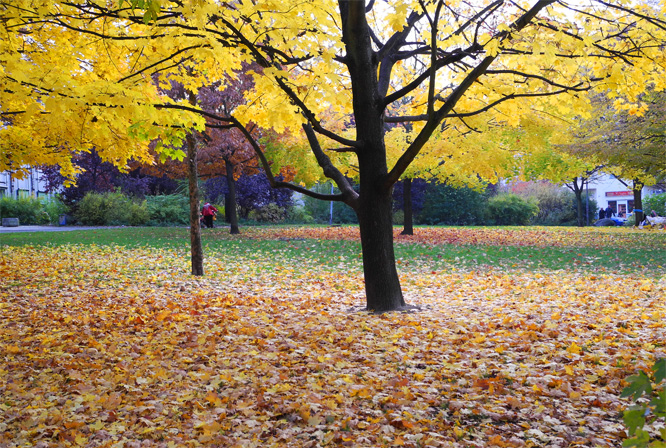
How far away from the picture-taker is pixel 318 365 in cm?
445

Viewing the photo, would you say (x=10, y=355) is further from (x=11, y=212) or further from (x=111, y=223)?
(x=11, y=212)

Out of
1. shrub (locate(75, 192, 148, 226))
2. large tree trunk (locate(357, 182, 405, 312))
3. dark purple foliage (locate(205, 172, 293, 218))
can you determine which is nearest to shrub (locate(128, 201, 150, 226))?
shrub (locate(75, 192, 148, 226))

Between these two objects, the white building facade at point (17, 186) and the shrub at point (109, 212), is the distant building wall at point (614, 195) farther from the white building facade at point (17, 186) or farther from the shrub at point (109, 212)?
the white building facade at point (17, 186)

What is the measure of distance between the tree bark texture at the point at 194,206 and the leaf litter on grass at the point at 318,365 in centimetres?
173

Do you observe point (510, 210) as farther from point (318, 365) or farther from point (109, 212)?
point (318, 365)

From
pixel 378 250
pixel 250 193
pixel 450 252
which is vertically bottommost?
pixel 450 252

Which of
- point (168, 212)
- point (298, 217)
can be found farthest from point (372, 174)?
point (298, 217)

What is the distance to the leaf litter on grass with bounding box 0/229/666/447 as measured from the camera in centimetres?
321

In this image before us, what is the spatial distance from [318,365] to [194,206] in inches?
247

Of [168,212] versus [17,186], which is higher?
[17,186]

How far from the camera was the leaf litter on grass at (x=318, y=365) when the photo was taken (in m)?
3.21

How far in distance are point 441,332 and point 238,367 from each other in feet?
7.53

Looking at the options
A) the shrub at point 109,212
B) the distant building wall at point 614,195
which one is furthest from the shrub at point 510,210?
the shrub at point 109,212

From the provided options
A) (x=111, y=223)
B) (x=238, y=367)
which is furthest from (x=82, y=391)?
(x=111, y=223)
